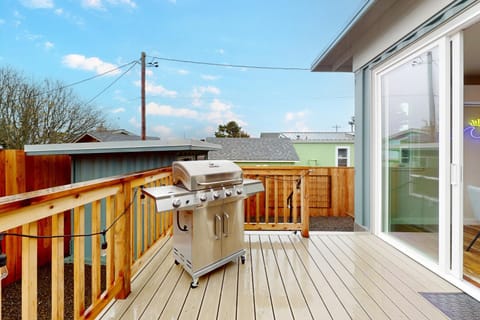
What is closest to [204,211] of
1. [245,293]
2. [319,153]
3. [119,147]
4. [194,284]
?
[194,284]

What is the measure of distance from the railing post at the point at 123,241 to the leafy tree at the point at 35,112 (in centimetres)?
986

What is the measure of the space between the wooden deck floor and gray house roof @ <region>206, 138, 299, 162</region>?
815cm

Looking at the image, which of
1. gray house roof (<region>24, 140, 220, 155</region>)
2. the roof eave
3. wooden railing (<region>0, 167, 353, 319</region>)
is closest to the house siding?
the roof eave

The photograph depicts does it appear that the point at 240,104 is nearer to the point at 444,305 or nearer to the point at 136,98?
the point at 136,98

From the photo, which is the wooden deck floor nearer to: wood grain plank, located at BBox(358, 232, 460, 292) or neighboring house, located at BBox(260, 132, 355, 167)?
wood grain plank, located at BBox(358, 232, 460, 292)

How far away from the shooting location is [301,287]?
7.55ft

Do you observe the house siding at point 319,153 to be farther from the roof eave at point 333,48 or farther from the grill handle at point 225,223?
the grill handle at point 225,223

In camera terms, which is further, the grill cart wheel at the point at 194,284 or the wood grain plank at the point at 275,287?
the grill cart wheel at the point at 194,284

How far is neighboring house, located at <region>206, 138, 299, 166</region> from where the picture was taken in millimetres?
11180

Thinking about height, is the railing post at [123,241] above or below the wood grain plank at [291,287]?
above

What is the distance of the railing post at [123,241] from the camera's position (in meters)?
2.06

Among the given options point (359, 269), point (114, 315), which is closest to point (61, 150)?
point (114, 315)

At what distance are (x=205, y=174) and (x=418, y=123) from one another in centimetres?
260

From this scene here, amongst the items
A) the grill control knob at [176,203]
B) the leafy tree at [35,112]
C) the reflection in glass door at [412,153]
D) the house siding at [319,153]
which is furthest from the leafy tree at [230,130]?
the grill control knob at [176,203]
